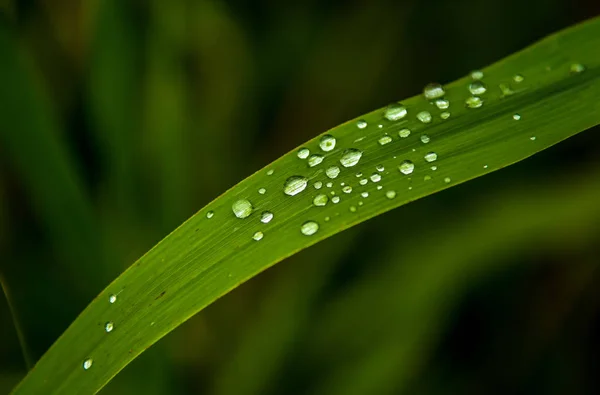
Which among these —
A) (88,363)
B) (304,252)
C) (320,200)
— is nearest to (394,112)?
(320,200)

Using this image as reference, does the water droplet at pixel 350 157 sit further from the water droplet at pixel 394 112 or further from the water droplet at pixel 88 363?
the water droplet at pixel 88 363

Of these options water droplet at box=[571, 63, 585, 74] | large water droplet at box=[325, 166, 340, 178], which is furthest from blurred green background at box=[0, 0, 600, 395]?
large water droplet at box=[325, 166, 340, 178]

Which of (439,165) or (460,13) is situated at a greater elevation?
(460,13)

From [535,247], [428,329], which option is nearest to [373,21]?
[535,247]

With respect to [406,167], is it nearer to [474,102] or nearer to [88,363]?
[474,102]

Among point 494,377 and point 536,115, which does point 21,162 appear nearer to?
point 536,115

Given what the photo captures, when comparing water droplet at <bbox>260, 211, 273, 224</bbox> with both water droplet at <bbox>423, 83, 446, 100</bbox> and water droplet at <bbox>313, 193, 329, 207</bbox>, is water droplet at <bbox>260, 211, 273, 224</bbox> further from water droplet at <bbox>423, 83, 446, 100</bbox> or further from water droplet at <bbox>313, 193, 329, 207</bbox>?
water droplet at <bbox>423, 83, 446, 100</bbox>
